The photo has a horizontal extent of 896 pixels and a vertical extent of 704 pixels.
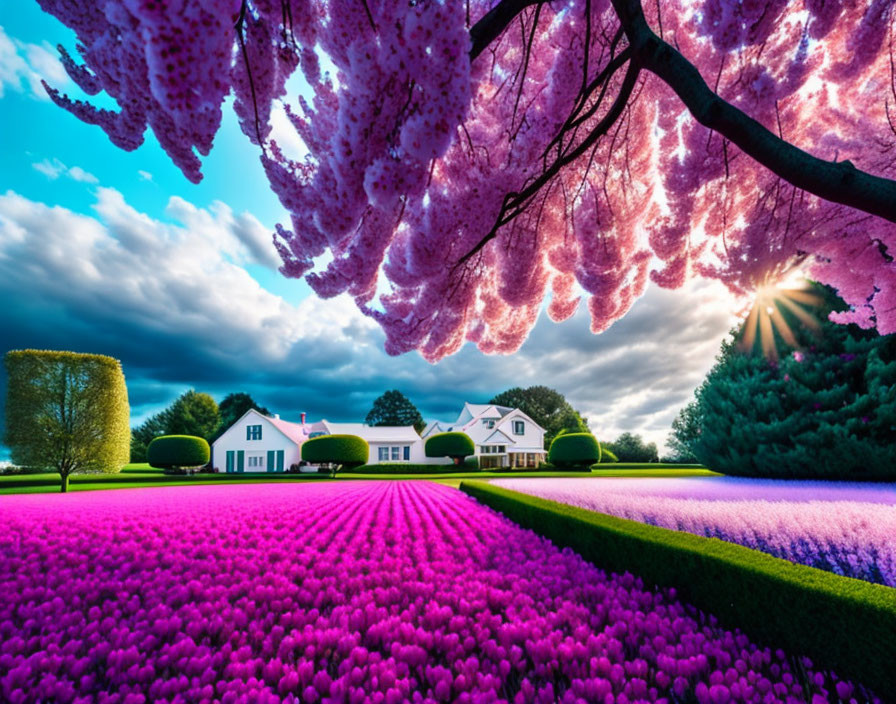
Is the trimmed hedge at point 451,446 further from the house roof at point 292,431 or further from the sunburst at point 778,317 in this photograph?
the sunburst at point 778,317

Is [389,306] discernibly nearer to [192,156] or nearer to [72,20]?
[192,156]

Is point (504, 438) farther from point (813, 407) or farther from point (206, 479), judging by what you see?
point (813, 407)

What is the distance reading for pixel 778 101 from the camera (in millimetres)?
5270

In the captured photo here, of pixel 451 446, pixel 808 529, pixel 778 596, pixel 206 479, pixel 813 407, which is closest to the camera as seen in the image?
pixel 778 596

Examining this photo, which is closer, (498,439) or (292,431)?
(292,431)

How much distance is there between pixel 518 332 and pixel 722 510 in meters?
4.86

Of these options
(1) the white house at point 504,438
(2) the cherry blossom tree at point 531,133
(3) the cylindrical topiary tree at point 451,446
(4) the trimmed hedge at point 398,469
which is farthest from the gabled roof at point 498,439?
(2) the cherry blossom tree at point 531,133

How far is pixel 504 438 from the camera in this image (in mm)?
40094

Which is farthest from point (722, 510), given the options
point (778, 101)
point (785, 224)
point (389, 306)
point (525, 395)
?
point (525, 395)

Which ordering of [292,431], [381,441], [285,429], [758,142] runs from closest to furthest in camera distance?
[758,142]
[285,429]
[292,431]
[381,441]

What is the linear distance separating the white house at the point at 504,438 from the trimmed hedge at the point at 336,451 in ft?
45.5

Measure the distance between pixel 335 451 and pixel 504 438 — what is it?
60.7 ft

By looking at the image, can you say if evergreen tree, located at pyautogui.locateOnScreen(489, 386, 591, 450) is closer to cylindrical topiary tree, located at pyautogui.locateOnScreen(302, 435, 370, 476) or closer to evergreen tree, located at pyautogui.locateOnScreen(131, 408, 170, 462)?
cylindrical topiary tree, located at pyautogui.locateOnScreen(302, 435, 370, 476)

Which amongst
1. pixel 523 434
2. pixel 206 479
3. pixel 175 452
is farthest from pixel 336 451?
pixel 523 434
